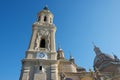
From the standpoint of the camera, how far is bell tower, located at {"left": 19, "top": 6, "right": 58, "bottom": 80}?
1937cm

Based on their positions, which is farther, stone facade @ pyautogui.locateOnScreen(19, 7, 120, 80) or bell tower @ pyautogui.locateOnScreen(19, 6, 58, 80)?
stone facade @ pyautogui.locateOnScreen(19, 7, 120, 80)

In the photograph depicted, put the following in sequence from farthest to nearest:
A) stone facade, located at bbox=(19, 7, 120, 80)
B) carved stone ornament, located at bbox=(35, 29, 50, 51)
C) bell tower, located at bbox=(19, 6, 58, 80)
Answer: carved stone ornament, located at bbox=(35, 29, 50, 51)
stone facade, located at bbox=(19, 7, 120, 80)
bell tower, located at bbox=(19, 6, 58, 80)

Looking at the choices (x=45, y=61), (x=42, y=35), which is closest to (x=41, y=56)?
(x=45, y=61)

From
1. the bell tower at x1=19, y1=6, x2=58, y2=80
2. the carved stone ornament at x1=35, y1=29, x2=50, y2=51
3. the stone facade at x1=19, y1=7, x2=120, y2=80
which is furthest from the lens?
the carved stone ornament at x1=35, y1=29, x2=50, y2=51

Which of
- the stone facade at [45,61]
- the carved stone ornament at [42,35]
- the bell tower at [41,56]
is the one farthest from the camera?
the carved stone ornament at [42,35]

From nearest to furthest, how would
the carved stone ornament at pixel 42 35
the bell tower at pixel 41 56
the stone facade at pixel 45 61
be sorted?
the bell tower at pixel 41 56
the stone facade at pixel 45 61
the carved stone ornament at pixel 42 35

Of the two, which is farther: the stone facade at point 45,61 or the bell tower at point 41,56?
the stone facade at point 45,61

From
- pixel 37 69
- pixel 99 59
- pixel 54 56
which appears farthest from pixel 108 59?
pixel 37 69

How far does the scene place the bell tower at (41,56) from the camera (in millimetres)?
19366

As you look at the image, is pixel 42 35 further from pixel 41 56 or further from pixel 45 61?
pixel 45 61

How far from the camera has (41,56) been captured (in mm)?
21672

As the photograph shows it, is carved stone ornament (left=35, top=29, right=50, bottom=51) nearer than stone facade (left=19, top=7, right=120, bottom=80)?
No

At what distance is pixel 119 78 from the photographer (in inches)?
1070

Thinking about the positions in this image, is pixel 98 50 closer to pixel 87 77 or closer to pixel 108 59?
pixel 108 59
